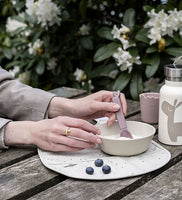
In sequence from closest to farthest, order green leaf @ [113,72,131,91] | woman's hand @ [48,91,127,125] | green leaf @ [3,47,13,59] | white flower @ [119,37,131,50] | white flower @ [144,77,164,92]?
1. woman's hand @ [48,91,127,125]
2. white flower @ [119,37,131,50]
3. green leaf @ [113,72,131,91]
4. white flower @ [144,77,164,92]
5. green leaf @ [3,47,13,59]

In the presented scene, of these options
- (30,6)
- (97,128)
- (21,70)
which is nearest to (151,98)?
(97,128)

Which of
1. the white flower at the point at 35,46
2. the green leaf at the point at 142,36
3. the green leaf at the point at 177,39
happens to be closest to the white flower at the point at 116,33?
the green leaf at the point at 142,36

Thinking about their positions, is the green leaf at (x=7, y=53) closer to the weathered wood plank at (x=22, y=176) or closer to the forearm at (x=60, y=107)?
the forearm at (x=60, y=107)

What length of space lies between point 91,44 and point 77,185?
1928mm

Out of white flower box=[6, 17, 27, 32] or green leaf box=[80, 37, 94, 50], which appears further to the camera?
white flower box=[6, 17, 27, 32]

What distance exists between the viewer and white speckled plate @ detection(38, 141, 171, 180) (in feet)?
3.57

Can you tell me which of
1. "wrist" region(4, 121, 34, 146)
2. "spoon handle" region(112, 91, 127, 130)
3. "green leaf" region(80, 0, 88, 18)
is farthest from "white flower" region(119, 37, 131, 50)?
"wrist" region(4, 121, 34, 146)

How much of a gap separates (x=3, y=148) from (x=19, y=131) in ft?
0.26

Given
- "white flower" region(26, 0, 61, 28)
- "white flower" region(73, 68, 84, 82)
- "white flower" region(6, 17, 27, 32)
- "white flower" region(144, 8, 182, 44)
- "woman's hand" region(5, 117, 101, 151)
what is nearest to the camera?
"woman's hand" region(5, 117, 101, 151)

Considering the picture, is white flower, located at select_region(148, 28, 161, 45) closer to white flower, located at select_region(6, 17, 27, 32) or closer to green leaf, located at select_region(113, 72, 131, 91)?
green leaf, located at select_region(113, 72, 131, 91)

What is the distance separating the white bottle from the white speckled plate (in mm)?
62

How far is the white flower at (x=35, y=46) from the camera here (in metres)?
2.88

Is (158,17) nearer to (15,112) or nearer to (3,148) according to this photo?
(15,112)

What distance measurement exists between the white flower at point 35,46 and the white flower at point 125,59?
80cm
